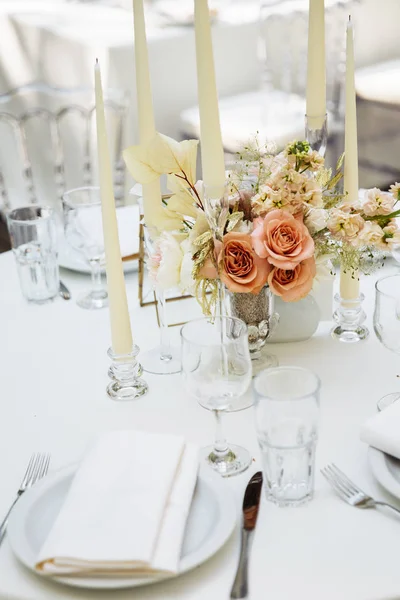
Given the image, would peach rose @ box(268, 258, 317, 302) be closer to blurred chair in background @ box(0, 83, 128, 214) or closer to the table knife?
the table knife

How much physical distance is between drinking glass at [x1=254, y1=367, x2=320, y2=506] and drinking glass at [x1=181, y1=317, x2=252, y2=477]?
0.15 ft

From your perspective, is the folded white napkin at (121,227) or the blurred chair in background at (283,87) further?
the blurred chair in background at (283,87)

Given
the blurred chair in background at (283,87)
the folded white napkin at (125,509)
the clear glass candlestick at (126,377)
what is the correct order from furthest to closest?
the blurred chair in background at (283,87) → the clear glass candlestick at (126,377) → the folded white napkin at (125,509)

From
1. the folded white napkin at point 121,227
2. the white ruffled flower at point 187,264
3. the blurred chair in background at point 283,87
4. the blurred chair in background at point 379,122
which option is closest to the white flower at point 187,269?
the white ruffled flower at point 187,264

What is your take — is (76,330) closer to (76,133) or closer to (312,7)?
(312,7)

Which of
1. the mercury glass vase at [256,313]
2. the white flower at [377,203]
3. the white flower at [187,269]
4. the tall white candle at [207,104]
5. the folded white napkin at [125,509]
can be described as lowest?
the folded white napkin at [125,509]

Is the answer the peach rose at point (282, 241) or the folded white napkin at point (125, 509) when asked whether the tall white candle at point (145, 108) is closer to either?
the peach rose at point (282, 241)

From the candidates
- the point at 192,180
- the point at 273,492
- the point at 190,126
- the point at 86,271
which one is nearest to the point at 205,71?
the point at 192,180

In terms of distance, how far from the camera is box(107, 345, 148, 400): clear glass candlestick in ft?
3.72

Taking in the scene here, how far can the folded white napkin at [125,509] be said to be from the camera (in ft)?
2.55

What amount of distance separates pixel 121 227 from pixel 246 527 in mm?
945

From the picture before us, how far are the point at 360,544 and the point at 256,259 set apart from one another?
392 millimetres

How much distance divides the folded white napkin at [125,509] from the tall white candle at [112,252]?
0.65ft

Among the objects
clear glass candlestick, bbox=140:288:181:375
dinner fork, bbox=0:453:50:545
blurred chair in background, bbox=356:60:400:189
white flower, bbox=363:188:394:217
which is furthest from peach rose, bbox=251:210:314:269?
blurred chair in background, bbox=356:60:400:189
